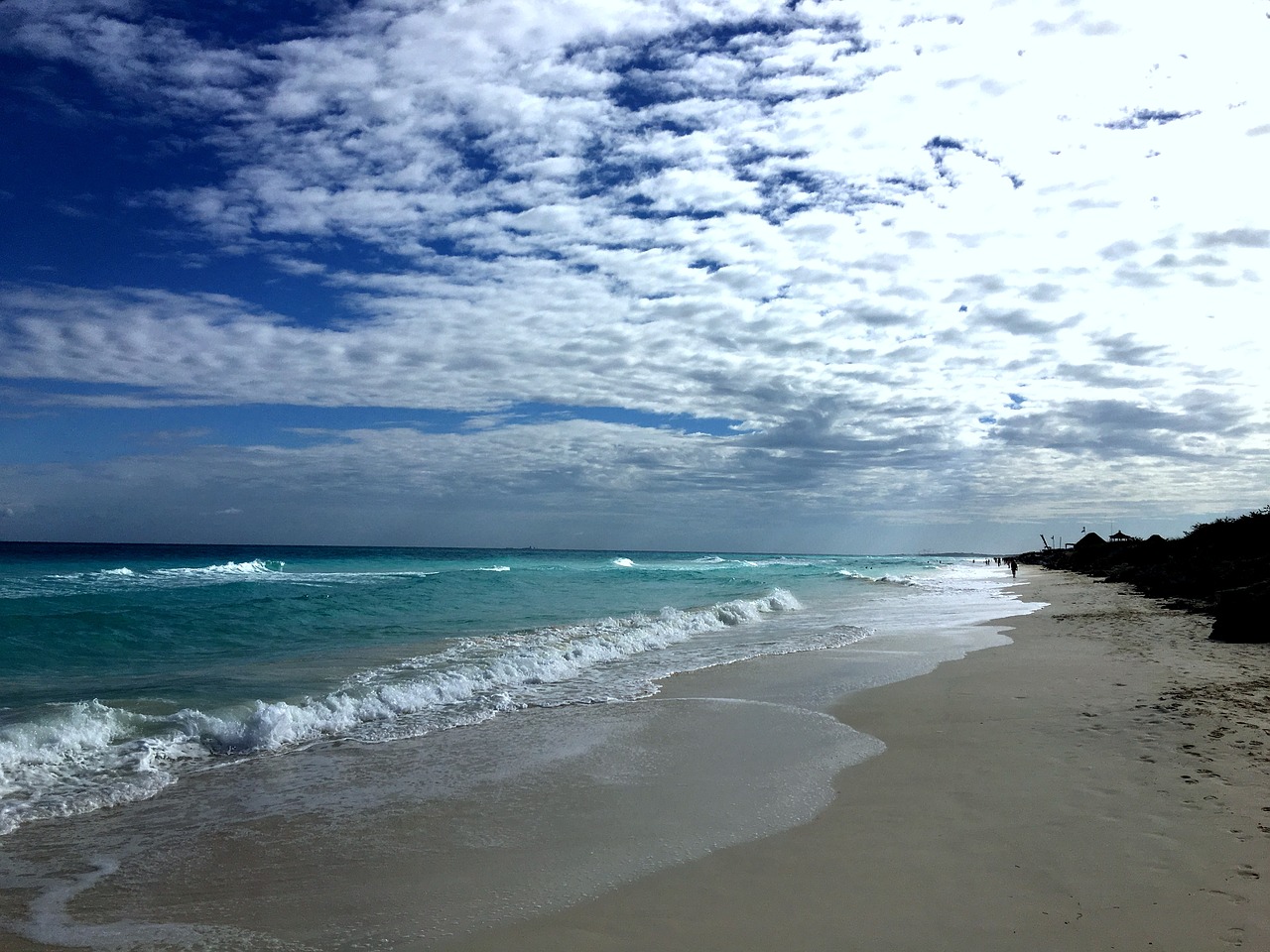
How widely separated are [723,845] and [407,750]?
4286 millimetres

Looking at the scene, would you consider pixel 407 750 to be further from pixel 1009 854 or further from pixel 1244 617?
pixel 1244 617

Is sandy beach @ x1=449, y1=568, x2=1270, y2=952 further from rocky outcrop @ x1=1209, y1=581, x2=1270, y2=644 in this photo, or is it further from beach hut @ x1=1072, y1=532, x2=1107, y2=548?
beach hut @ x1=1072, y1=532, x2=1107, y2=548

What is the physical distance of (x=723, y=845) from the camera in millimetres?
5301

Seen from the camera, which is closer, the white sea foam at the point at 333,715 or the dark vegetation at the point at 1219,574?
the white sea foam at the point at 333,715

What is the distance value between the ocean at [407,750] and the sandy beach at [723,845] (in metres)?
0.04

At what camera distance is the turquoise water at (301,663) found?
797cm

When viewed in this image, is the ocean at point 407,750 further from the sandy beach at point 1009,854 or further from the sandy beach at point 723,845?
the sandy beach at point 1009,854

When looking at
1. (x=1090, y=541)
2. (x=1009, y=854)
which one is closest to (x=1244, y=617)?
(x=1009, y=854)

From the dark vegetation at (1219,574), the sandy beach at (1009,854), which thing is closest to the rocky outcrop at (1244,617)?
the dark vegetation at (1219,574)

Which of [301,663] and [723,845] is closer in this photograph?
[723,845]

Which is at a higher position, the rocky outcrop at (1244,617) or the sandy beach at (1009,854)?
the rocky outcrop at (1244,617)

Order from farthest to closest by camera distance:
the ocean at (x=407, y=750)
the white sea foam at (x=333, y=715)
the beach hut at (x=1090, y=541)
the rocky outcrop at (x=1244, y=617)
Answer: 1. the beach hut at (x=1090, y=541)
2. the rocky outcrop at (x=1244, y=617)
3. the white sea foam at (x=333, y=715)
4. the ocean at (x=407, y=750)

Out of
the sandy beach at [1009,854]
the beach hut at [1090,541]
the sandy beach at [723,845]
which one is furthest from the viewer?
the beach hut at [1090,541]

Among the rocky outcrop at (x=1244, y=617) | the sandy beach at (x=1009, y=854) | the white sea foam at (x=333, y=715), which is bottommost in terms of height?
the white sea foam at (x=333, y=715)
